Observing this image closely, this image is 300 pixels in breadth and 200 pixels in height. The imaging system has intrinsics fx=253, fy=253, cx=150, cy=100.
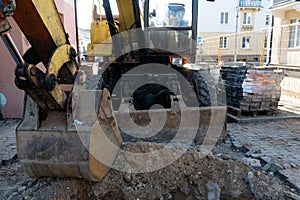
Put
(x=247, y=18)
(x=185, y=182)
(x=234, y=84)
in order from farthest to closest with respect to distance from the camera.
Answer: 1. (x=247, y=18)
2. (x=234, y=84)
3. (x=185, y=182)

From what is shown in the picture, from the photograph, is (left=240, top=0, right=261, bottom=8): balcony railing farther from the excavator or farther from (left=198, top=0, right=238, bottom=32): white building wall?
the excavator

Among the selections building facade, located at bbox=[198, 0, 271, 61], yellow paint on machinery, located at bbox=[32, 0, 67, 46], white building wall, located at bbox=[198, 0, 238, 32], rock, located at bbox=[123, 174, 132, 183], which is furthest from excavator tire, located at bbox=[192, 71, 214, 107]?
white building wall, located at bbox=[198, 0, 238, 32]

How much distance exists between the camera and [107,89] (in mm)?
2936

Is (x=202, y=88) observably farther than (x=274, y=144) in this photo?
Yes

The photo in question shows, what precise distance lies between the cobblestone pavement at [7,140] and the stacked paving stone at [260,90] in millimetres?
3895

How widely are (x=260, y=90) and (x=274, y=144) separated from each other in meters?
1.51

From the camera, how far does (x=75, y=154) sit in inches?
73.7

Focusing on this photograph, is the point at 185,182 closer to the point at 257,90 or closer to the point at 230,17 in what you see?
the point at 257,90

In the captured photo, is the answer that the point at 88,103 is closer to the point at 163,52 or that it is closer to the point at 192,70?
the point at 163,52

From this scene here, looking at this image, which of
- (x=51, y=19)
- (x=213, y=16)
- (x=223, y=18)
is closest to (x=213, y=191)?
(x=51, y=19)

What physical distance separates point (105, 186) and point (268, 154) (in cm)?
208

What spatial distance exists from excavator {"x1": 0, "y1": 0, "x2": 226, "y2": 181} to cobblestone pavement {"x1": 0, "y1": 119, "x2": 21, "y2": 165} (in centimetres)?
130

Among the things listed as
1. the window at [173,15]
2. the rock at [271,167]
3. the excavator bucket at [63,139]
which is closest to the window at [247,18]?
the window at [173,15]

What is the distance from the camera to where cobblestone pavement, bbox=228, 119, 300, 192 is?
2.71 metres
